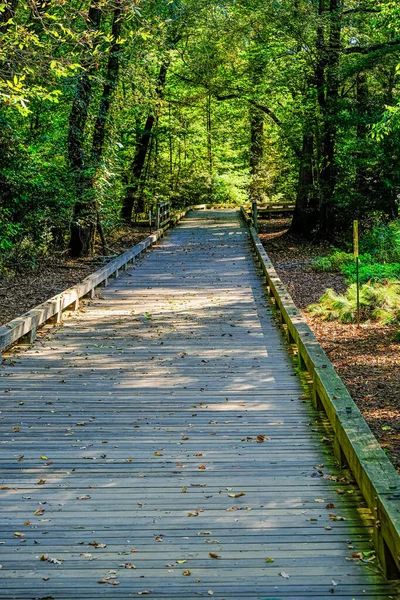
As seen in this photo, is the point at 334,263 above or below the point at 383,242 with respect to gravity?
below

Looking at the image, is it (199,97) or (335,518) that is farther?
(199,97)

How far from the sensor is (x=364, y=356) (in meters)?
9.70

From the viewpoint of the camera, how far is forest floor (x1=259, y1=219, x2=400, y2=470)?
7.01 metres

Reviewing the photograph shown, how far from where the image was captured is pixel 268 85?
2356 centimetres

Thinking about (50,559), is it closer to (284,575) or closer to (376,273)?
(284,575)

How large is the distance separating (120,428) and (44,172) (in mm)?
10683

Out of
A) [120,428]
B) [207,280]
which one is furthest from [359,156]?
[120,428]

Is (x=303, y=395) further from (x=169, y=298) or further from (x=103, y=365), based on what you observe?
(x=169, y=298)

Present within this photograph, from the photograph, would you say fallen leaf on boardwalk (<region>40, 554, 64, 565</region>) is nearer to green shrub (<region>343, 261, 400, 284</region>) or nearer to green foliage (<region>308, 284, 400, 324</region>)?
green foliage (<region>308, 284, 400, 324</region>)

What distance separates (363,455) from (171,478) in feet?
4.54

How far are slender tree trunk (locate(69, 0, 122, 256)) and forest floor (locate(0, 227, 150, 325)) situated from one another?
61 centimetres

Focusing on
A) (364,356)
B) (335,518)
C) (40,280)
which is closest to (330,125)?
(40,280)

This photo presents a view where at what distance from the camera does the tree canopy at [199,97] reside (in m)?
13.9

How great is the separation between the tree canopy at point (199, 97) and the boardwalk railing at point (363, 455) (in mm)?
5108
